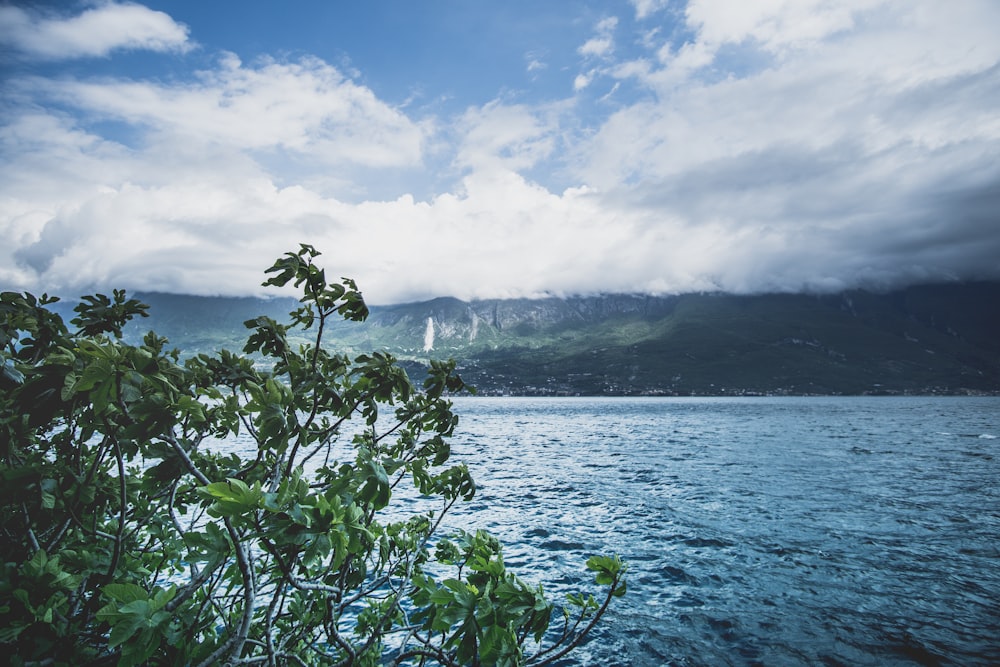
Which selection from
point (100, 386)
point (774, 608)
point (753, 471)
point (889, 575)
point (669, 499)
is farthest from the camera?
point (753, 471)

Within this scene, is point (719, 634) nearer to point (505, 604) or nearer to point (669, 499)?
point (505, 604)

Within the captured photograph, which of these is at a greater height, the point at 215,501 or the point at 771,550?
the point at 215,501

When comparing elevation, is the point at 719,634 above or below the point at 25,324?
below

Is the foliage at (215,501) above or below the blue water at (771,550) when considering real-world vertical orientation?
above

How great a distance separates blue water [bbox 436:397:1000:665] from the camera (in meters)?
13.8

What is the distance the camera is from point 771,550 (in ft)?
71.0

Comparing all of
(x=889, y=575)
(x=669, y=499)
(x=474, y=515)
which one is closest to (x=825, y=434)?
(x=669, y=499)

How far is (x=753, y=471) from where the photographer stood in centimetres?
4447

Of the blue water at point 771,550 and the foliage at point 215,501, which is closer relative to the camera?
the foliage at point 215,501

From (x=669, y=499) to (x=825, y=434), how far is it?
6690cm

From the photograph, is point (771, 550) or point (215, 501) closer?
point (215, 501)

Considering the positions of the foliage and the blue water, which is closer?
the foliage

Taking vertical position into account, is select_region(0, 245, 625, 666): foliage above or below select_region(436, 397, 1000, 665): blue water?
above

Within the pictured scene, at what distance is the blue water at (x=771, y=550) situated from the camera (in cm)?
1376
